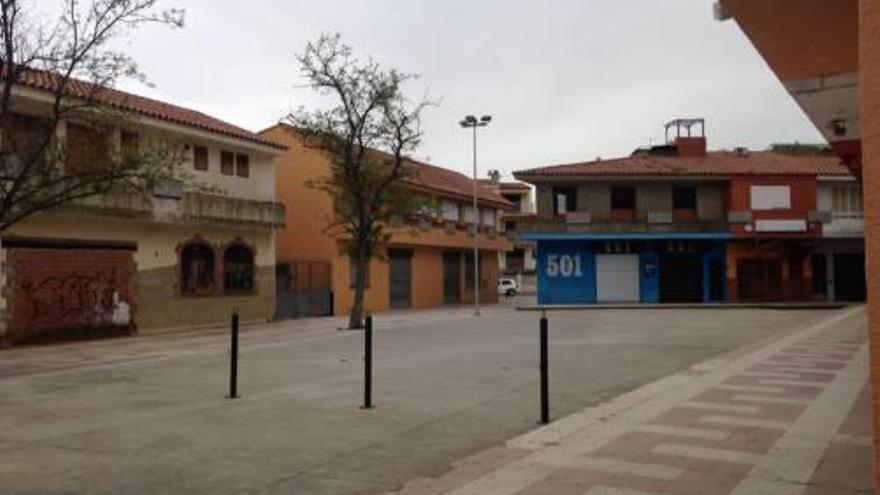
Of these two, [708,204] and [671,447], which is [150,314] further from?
[708,204]

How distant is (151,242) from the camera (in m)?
27.8

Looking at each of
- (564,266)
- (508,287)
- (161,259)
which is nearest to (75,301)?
(161,259)

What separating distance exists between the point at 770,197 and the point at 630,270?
7762 millimetres

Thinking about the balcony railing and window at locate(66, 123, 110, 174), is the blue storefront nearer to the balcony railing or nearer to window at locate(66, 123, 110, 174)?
the balcony railing

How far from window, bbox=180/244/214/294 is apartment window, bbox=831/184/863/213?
106 feet

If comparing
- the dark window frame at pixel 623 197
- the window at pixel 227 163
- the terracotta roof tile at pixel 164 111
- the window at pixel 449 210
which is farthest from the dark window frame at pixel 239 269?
the dark window frame at pixel 623 197

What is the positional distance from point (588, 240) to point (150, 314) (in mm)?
24408

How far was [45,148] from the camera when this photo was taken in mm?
15547

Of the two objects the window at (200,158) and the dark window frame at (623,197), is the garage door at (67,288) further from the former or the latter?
the dark window frame at (623,197)

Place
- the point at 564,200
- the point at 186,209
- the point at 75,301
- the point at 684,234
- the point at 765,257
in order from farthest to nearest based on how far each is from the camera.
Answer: the point at 564,200
the point at 765,257
the point at 684,234
the point at 186,209
the point at 75,301

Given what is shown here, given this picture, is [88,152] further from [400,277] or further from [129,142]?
[400,277]

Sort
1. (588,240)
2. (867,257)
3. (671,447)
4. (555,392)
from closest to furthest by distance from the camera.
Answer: (867,257) → (671,447) → (555,392) → (588,240)

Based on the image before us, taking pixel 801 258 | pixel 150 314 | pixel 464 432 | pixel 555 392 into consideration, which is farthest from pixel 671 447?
pixel 801 258

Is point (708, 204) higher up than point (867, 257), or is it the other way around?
point (708, 204)
